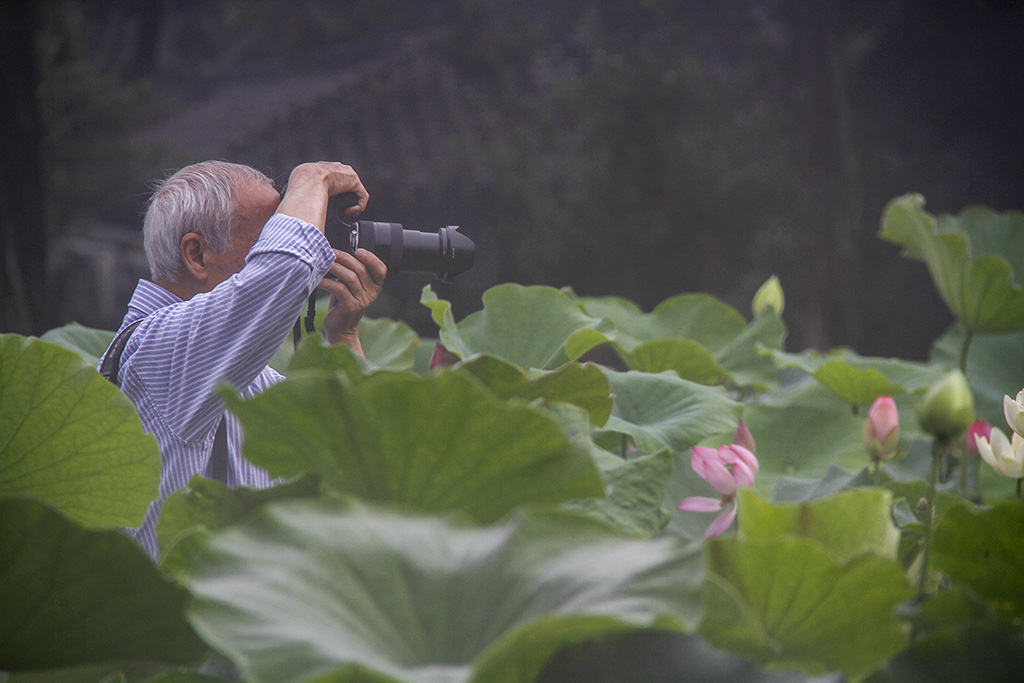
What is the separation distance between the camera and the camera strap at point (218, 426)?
2.38 feet

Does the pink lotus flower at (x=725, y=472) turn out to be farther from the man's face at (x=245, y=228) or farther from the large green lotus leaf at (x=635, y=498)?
the man's face at (x=245, y=228)

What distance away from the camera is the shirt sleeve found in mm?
619

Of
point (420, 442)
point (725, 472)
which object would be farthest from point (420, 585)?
point (725, 472)

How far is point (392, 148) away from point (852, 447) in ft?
4.09

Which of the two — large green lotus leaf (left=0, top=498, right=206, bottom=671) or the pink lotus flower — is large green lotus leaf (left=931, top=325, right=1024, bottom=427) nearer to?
the pink lotus flower

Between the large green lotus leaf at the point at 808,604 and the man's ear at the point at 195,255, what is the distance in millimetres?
514

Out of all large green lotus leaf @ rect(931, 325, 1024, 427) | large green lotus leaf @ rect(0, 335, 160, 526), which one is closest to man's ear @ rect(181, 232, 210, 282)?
large green lotus leaf @ rect(0, 335, 160, 526)

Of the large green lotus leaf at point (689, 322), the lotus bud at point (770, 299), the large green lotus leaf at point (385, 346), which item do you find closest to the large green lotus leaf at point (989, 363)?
the lotus bud at point (770, 299)

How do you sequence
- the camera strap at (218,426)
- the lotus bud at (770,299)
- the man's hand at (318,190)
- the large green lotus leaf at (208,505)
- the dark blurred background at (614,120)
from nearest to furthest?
the large green lotus leaf at (208,505)
the man's hand at (318,190)
the camera strap at (218,426)
the lotus bud at (770,299)
the dark blurred background at (614,120)

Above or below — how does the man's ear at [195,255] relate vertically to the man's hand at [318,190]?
below

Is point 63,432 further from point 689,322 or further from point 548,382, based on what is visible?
point 689,322

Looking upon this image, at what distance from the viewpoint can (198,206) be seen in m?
0.64

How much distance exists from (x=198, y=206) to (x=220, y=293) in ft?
0.23

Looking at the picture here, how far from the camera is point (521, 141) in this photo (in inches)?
189
